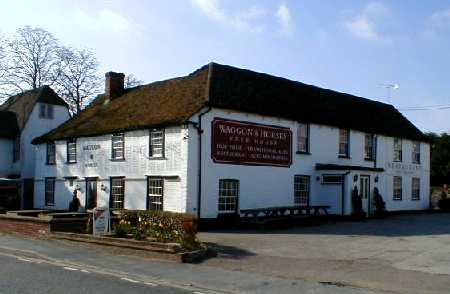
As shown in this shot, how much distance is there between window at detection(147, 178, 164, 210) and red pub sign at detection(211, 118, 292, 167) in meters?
2.85

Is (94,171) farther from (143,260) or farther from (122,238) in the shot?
(143,260)

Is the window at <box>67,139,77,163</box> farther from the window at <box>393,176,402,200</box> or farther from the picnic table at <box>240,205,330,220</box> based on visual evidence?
the window at <box>393,176,402,200</box>

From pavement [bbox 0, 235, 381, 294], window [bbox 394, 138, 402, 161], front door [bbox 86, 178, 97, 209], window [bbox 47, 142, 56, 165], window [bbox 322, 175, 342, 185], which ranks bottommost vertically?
pavement [bbox 0, 235, 381, 294]

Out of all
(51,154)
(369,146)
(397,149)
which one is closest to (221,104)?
(369,146)

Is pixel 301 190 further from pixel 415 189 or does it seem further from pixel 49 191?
pixel 49 191

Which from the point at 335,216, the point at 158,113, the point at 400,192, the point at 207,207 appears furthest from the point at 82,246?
the point at 400,192

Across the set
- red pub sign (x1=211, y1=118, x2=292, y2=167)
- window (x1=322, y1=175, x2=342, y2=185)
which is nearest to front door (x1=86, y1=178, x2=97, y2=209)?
red pub sign (x1=211, y1=118, x2=292, y2=167)

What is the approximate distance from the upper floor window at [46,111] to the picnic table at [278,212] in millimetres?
22140

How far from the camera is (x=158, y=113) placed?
90.8 ft

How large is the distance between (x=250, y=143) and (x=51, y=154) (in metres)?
13.9

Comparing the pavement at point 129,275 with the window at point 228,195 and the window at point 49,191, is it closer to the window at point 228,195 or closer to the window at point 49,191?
the window at point 228,195

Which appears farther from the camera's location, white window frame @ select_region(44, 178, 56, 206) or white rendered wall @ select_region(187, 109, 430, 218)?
white window frame @ select_region(44, 178, 56, 206)

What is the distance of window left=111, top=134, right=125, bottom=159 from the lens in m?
28.8

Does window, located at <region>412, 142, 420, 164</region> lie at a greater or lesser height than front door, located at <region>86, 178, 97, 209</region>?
greater
